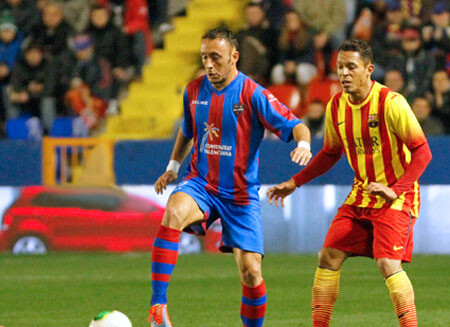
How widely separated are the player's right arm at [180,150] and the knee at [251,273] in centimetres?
73

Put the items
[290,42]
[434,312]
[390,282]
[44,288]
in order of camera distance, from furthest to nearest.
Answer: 1. [290,42]
2. [44,288]
3. [434,312]
4. [390,282]

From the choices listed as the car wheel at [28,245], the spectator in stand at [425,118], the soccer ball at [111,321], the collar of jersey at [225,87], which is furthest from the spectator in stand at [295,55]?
the soccer ball at [111,321]

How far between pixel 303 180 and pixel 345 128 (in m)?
0.48

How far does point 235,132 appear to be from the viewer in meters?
6.21

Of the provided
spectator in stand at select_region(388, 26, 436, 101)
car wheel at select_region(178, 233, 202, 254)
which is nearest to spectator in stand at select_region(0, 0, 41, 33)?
car wheel at select_region(178, 233, 202, 254)

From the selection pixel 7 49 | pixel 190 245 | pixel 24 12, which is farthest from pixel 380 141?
pixel 24 12

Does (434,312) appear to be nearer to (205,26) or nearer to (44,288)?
(44,288)

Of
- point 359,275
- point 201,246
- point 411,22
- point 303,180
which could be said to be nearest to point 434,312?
point 303,180

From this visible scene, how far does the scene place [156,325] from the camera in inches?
228

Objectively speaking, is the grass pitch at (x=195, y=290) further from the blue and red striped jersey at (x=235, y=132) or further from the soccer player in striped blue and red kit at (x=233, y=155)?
the blue and red striped jersey at (x=235, y=132)

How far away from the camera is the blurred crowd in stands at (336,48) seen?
13.9 m

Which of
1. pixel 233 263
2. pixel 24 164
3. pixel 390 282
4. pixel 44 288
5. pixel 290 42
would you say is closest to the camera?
pixel 390 282

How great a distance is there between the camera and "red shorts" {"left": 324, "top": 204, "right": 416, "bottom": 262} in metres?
5.74

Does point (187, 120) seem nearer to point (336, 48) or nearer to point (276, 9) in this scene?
point (336, 48)
